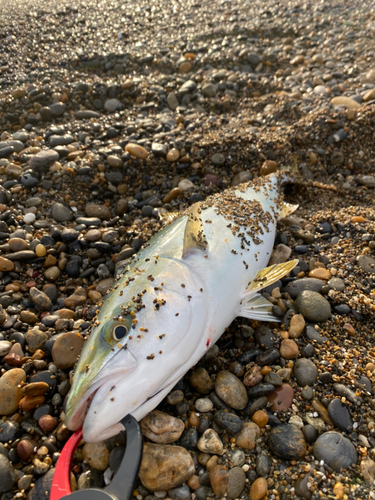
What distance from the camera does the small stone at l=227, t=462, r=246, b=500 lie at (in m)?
2.56

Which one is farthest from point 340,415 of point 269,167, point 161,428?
point 269,167

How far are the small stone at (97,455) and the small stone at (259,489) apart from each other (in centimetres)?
114

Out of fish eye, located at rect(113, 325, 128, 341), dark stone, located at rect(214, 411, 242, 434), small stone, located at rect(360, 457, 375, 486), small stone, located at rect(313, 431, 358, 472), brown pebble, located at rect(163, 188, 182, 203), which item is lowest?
A: small stone, located at rect(360, 457, 375, 486)

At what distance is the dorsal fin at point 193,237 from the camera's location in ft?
10.6

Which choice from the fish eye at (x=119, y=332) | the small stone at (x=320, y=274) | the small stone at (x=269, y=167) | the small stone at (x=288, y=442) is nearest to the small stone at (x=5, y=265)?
the fish eye at (x=119, y=332)

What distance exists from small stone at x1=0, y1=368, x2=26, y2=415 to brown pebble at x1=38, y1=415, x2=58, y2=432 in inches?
10.7

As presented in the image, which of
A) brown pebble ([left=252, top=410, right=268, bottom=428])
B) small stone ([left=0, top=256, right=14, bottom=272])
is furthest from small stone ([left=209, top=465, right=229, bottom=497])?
small stone ([left=0, top=256, right=14, bottom=272])

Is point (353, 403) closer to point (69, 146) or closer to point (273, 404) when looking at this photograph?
point (273, 404)

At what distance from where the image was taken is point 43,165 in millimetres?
4996

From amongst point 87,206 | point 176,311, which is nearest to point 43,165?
point 87,206

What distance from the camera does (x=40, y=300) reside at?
375 centimetres

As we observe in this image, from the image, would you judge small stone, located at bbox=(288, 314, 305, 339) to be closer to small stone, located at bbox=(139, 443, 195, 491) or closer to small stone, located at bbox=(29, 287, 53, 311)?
small stone, located at bbox=(139, 443, 195, 491)

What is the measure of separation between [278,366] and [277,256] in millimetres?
1496

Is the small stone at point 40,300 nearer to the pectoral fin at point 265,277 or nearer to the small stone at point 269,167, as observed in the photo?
the pectoral fin at point 265,277
